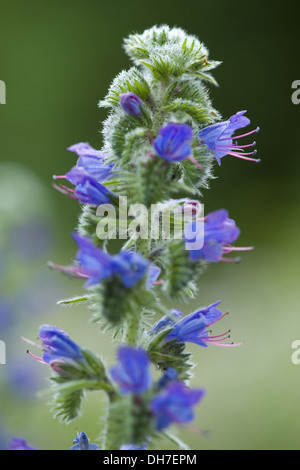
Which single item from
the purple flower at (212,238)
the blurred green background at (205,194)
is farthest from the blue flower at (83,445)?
the blurred green background at (205,194)

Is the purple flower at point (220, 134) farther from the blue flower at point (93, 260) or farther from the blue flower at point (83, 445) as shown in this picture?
the blue flower at point (83, 445)

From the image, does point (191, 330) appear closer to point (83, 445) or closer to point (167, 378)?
point (167, 378)

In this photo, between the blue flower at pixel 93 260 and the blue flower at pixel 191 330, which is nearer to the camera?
the blue flower at pixel 93 260

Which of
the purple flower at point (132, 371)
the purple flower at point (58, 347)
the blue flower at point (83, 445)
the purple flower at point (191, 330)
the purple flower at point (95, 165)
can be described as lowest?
the blue flower at point (83, 445)

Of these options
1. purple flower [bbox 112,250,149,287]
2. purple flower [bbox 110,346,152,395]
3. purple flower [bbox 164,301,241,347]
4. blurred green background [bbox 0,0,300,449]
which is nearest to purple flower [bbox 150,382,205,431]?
purple flower [bbox 110,346,152,395]

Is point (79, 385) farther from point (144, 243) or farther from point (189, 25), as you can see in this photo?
point (189, 25)

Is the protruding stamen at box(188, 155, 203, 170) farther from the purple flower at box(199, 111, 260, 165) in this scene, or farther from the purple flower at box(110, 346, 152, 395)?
the purple flower at box(110, 346, 152, 395)

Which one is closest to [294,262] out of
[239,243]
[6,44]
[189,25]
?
[239,243]
